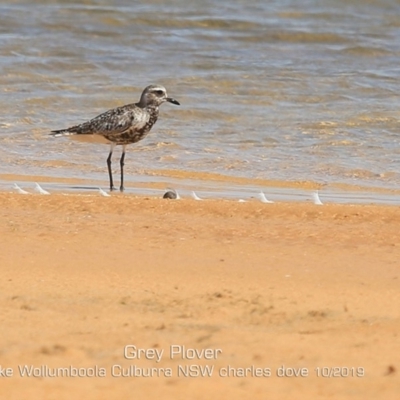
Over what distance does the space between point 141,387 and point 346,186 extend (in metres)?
6.37

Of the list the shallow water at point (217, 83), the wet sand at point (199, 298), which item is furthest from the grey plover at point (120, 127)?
the wet sand at point (199, 298)

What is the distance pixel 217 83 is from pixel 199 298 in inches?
401

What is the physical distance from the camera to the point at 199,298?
5297mm

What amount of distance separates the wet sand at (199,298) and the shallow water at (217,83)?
11.0 feet

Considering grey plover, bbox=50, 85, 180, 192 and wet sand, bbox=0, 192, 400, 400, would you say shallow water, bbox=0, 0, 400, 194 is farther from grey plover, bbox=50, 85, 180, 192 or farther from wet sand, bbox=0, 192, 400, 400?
wet sand, bbox=0, 192, 400, 400

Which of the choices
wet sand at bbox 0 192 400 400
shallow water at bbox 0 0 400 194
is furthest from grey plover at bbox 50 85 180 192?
wet sand at bbox 0 192 400 400

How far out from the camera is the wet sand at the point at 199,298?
163 inches

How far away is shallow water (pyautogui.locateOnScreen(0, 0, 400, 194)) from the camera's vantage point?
36.9ft

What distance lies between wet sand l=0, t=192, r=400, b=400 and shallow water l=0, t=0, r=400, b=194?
3.36 m

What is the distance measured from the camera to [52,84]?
49.1 ft

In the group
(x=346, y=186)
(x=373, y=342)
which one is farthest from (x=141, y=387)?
(x=346, y=186)

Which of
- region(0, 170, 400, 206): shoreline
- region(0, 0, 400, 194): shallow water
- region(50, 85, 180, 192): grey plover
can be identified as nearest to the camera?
region(0, 170, 400, 206): shoreline

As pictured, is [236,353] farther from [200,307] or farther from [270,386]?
[200,307]

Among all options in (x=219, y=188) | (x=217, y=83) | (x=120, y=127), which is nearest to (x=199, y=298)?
(x=219, y=188)
